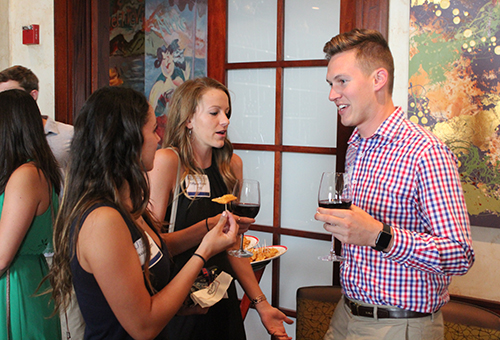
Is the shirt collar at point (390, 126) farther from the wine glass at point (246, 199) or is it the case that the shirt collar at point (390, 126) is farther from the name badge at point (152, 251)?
the name badge at point (152, 251)

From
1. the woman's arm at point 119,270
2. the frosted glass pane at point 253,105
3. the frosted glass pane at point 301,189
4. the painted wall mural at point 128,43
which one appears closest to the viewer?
the woman's arm at point 119,270

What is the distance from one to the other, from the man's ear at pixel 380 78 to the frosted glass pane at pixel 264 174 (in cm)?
142

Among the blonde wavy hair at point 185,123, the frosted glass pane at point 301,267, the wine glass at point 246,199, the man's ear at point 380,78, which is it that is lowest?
the frosted glass pane at point 301,267

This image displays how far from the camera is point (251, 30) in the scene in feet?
9.74

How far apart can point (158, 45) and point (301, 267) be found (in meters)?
3.79

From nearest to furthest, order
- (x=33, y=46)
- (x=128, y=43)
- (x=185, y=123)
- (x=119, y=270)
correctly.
A: 1. (x=119, y=270)
2. (x=185, y=123)
3. (x=33, y=46)
4. (x=128, y=43)

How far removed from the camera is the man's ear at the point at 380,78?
1592 mm

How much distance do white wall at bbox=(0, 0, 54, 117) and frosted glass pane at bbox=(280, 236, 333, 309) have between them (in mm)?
2237

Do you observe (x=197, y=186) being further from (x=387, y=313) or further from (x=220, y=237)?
(x=387, y=313)

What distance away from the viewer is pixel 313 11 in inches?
109

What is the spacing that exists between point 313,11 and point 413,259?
1921 mm

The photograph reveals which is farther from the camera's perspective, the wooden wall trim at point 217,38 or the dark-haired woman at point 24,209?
the wooden wall trim at point 217,38

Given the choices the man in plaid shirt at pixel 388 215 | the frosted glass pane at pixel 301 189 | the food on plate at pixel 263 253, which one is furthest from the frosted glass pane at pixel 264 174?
the man in plaid shirt at pixel 388 215

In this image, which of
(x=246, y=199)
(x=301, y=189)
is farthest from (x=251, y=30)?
(x=246, y=199)
